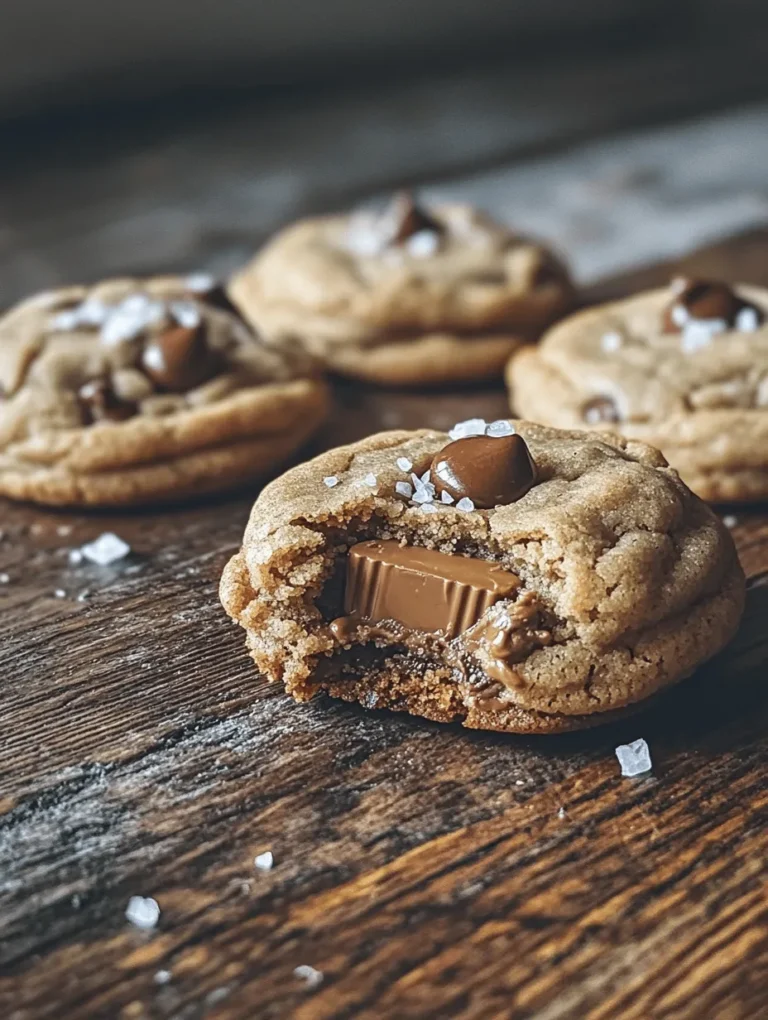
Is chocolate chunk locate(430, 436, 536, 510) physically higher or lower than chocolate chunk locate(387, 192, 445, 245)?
lower

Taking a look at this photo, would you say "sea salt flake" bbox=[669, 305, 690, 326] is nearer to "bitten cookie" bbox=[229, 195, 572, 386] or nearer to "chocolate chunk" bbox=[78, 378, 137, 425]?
"bitten cookie" bbox=[229, 195, 572, 386]

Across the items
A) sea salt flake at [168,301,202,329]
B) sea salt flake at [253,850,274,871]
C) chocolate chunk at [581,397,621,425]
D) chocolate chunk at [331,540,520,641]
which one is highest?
sea salt flake at [168,301,202,329]

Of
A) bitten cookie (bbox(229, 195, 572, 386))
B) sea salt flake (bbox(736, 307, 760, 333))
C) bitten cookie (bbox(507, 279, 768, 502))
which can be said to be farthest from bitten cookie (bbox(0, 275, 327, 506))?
sea salt flake (bbox(736, 307, 760, 333))

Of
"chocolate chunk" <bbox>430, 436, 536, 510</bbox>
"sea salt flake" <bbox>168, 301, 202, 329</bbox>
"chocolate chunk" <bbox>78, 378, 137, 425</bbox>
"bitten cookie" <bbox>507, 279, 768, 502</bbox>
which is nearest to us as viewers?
"chocolate chunk" <bbox>430, 436, 536, 510</bbox>

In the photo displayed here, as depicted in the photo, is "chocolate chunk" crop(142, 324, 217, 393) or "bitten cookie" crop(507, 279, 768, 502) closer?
"bitten cookie" crop(507, 279, 768, 502)

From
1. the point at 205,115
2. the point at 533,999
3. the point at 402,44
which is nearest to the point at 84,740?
the point at 533,999

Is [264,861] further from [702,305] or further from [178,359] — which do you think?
[702,305]
